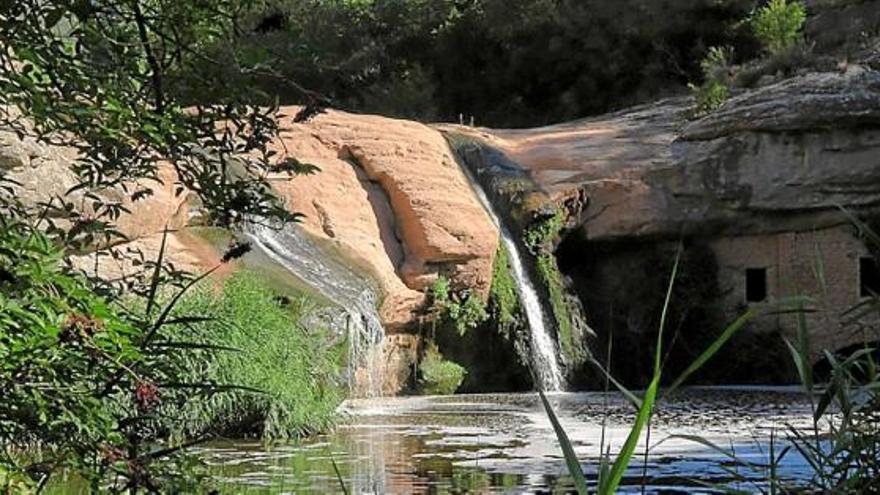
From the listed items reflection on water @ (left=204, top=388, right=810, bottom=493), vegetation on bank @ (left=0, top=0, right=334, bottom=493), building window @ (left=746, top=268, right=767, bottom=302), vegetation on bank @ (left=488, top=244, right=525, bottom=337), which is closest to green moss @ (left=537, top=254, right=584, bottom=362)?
vegetation on bank @ (left=488, top=244, right=525, bottom=337)

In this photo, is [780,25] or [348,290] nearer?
[348,290]

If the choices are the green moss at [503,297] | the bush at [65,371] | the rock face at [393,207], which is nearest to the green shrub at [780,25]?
the green moss at [503,297]

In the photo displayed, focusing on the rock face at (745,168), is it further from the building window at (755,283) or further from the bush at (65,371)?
the bush at (65,371)

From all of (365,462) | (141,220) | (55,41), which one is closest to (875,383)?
(55,41)

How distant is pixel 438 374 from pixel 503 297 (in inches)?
54.9

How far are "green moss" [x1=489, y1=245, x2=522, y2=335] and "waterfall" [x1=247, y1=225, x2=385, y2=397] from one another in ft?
6.92

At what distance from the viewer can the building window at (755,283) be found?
19.1 m

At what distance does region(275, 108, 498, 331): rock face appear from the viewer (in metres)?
15.4

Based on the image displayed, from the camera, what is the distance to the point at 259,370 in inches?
392

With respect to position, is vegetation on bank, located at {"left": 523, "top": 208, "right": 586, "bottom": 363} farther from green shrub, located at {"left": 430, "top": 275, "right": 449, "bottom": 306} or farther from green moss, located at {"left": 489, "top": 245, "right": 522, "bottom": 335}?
green shrub, located at {"left": 430, "top": 275, "right": 449, "bottom": 306}

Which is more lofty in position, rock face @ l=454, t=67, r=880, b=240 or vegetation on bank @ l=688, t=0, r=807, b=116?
vegetation on bank @ l=688, t=0, r=807, b=116

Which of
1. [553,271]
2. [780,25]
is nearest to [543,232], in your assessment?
[553,271]

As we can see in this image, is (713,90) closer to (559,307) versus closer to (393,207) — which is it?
(559,307)

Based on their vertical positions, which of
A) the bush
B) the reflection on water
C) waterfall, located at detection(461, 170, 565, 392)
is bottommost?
the reflection on water
